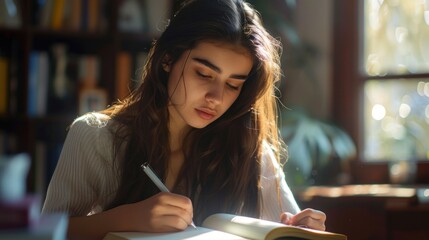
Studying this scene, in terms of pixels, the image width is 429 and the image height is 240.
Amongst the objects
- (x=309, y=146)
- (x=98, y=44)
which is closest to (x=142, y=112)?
(x=309, y=146)

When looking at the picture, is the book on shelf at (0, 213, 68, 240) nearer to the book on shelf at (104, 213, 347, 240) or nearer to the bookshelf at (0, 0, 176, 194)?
the book on shelf at (104, 213, 347, 240)

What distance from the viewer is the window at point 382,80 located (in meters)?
→ 2.91

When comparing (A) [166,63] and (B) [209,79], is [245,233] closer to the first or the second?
(B) [209,79]

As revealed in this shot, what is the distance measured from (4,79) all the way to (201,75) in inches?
75.4

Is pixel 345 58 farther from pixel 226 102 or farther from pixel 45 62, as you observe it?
pixel 226 102

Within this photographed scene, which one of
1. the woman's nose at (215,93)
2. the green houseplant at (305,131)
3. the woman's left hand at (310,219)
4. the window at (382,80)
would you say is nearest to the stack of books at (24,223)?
the woman's left hand at (310,219)

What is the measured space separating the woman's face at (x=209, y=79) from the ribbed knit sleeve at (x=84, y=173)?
0.54 ft

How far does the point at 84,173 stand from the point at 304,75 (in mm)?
2012

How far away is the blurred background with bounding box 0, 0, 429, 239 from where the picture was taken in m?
2.89

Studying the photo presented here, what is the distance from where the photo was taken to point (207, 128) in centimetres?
146

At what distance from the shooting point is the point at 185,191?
1.40 m

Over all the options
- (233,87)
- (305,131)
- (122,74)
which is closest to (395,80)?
(305,131)

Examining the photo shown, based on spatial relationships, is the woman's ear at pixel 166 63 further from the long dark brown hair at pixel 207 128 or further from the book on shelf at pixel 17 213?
the book on shelf at pixel 17 213

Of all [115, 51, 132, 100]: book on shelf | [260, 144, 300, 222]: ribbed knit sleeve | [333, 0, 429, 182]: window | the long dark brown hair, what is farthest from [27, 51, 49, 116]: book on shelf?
[260, 144, 300, 222]: ribbed knit sleeve
